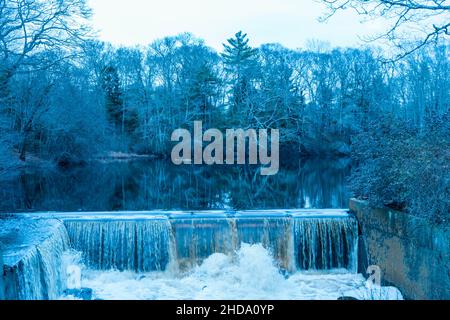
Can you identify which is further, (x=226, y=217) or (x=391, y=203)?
(x=226, y=217)

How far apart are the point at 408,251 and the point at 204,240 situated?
3.88 metres

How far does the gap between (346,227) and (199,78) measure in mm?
27050

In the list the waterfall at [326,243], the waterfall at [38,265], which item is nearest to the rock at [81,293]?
the waterfall at [38,265]

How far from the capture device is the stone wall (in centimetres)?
581

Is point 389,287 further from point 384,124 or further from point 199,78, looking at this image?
point 199,78

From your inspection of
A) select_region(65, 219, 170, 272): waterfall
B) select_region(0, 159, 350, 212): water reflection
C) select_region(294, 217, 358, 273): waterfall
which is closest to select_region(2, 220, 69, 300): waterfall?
select_region(65, 219, 170, 272): waterfall

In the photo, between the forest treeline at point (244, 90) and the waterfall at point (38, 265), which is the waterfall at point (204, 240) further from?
the forest treeline at point (244, 90)

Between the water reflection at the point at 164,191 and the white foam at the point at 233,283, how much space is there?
13.8ft

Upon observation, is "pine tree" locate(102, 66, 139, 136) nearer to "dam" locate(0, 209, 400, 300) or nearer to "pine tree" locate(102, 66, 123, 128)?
"pine tree" locate(102, 66, 123, 128)

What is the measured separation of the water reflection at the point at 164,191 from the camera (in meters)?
13.3

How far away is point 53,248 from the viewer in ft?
23.9
